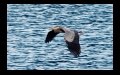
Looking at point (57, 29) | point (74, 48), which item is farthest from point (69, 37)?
point (57, 29)

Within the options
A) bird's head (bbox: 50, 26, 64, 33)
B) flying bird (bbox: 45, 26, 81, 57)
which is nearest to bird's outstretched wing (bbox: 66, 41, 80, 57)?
flying bird (bbox: 45, 26, 81, 57)

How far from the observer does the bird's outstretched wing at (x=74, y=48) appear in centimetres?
447

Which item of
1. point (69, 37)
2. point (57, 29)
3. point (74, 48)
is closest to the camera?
point (69, 37)

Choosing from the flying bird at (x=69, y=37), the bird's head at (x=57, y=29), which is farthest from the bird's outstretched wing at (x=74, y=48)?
the bird's head at (x=57, y=29)

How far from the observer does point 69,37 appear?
443 cm

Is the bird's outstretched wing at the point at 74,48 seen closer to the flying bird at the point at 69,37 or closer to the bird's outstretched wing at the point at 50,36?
the flying bird at the point at 69,37

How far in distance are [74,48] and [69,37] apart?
0.14 meters

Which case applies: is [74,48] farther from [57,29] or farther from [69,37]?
[57,29]

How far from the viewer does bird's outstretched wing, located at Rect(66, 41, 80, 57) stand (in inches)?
176

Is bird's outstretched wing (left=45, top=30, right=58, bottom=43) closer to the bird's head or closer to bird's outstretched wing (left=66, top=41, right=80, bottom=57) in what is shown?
the bird's head
